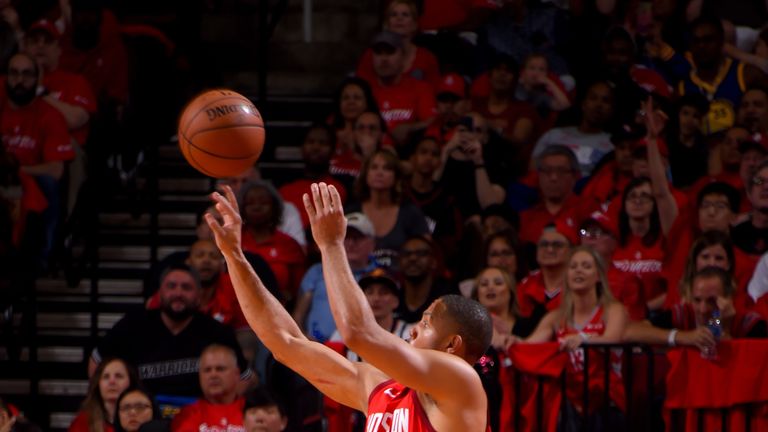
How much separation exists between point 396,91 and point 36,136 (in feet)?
9.59

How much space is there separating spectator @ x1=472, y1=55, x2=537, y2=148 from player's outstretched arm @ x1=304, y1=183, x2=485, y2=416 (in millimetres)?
6431

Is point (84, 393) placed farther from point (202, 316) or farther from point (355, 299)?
point (355, 299)

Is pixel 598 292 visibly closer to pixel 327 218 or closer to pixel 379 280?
pixel 379 280

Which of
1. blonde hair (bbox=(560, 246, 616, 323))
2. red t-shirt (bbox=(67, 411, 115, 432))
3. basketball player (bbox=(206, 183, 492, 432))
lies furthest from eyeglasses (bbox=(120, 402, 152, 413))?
basketball player (bbox=(206, 183, 492, 432))

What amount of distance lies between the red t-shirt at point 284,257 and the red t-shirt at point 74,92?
2.11m

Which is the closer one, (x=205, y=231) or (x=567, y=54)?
(x=205, y=231)

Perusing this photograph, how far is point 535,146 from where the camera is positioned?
11.4 metres

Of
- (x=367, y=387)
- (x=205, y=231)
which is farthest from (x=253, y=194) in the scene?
(x=367, y=387)

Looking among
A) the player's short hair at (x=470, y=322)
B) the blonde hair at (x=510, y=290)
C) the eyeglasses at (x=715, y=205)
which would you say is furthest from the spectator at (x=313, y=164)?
the player's short hair at (x=470, y=322)

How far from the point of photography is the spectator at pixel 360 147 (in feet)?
36.1

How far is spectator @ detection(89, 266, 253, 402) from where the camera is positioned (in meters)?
9.30

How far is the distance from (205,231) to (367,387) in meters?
4.89

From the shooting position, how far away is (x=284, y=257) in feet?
33.7

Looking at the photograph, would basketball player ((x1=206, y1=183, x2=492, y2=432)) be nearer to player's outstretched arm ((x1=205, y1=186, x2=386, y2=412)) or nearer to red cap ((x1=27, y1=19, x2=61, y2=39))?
player's outstretched arm ((x1=205, y1=186, x2=386, y2=412))
